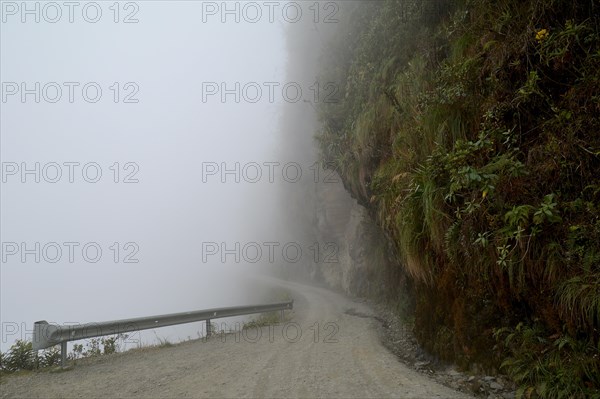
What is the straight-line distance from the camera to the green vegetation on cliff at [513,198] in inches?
139

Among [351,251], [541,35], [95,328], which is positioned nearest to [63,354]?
[95,328]

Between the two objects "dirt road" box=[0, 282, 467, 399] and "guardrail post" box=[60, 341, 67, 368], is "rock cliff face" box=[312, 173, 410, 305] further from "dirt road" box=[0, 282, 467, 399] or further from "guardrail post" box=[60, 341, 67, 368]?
"guardrail post" box=[60, 341, 67, 368]

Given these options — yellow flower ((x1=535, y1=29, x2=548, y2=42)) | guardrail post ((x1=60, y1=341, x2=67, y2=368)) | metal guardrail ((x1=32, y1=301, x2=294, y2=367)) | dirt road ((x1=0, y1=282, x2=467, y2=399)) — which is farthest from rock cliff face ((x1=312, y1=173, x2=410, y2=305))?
guardrail post ((x1=60, y1=341, x2=67, y2=368))

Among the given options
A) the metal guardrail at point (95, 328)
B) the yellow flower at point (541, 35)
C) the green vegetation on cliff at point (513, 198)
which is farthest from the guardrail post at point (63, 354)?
the yellow flower at point (541, 35)

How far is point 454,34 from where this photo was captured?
22.6 feet

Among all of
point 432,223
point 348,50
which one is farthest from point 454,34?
point 348,50

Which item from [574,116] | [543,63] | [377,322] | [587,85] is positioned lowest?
[377,322]

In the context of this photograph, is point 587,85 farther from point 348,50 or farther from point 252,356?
point 348,50

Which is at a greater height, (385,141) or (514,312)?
(385,141)

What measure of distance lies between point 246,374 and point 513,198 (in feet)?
14.8

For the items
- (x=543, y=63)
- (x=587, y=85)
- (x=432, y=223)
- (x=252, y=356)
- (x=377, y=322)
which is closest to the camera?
(x=587, y=85)

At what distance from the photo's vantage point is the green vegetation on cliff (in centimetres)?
352

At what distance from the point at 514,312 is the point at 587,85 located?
113 inches

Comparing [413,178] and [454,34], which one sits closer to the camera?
[413,178]
